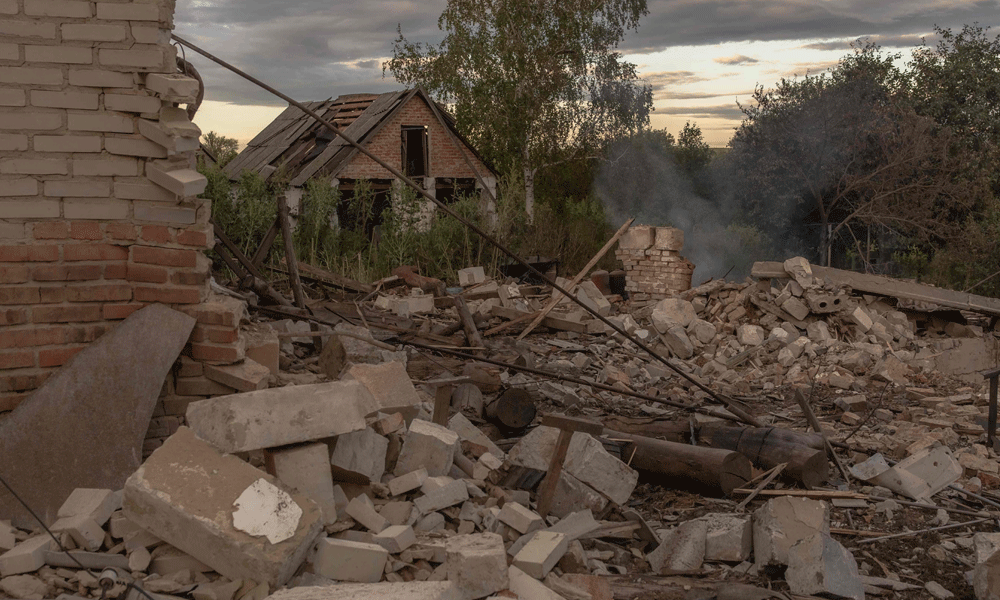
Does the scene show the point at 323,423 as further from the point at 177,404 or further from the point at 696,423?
the point at 696,423

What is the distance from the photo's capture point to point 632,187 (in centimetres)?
2722

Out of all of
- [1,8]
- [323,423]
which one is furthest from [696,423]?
[1,8]

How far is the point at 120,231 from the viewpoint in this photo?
13.0 ft

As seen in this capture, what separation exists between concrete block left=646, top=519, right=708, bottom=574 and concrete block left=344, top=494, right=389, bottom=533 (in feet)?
4.98

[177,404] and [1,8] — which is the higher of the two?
[1,8]

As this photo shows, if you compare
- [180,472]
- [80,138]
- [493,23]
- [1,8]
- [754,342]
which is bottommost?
[754,342]

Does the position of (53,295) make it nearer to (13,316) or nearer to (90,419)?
(13,316)

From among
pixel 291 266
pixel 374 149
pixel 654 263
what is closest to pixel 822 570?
pixel 291 266

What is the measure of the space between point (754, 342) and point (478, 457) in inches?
306

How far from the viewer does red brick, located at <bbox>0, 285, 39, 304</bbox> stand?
12.5ft

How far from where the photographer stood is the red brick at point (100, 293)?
12.9 feet

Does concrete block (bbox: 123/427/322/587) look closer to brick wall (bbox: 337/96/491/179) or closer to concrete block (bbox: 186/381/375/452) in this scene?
concrete block (bbox: 186/381/375/452)

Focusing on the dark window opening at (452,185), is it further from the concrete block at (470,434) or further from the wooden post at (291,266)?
the concrete block at (470,434)

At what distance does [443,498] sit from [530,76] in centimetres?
1957
